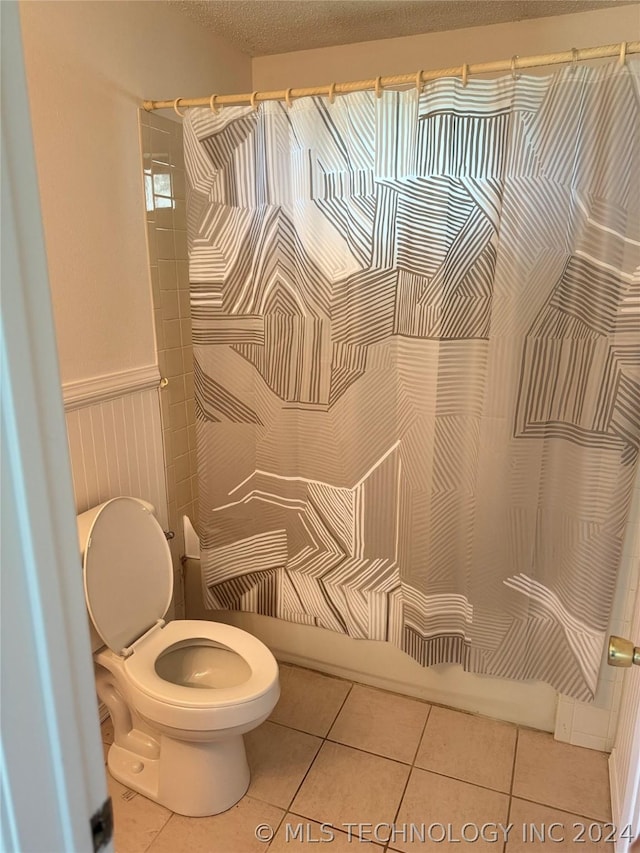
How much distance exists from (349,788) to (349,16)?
236 cm

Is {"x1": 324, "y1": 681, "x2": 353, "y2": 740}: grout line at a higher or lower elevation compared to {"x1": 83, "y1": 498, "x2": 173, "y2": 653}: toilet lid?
lower

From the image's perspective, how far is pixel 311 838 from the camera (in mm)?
1603

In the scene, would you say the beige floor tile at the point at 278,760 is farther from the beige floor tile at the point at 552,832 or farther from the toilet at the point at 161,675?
the beige floor tile at the point at 552,832

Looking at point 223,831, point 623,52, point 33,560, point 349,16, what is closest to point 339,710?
point 223,831

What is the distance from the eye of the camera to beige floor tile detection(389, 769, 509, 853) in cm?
159

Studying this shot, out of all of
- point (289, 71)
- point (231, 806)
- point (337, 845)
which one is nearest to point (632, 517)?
point (337, 845)

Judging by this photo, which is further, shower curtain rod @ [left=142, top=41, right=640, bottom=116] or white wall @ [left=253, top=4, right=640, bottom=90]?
white wall @ [left=253, top=4, right=640, bottom=90]

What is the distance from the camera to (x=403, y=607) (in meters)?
1.96

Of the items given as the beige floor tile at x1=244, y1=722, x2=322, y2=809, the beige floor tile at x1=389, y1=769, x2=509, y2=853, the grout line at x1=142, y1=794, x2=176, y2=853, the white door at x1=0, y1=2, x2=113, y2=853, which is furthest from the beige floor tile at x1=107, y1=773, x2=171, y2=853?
the white door at x1=0, y1=2, x2=113, y2=853

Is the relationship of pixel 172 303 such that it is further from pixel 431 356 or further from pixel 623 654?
pixel 623 654

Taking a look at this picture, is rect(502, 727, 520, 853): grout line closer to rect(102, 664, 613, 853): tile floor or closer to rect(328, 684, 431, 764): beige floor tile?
rect(102, 664, 613, 853): tile floor

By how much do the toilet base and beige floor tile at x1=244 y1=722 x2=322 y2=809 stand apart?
0.08 meters

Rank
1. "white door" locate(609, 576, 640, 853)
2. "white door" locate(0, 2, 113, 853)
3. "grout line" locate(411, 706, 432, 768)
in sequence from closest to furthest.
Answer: "white door" locate(0, 2, 113, 853) → "white door" locate(609, 576, 640, 853) → "grout line" locate(411, 706, 432, 768)

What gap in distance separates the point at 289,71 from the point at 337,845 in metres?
2.55
